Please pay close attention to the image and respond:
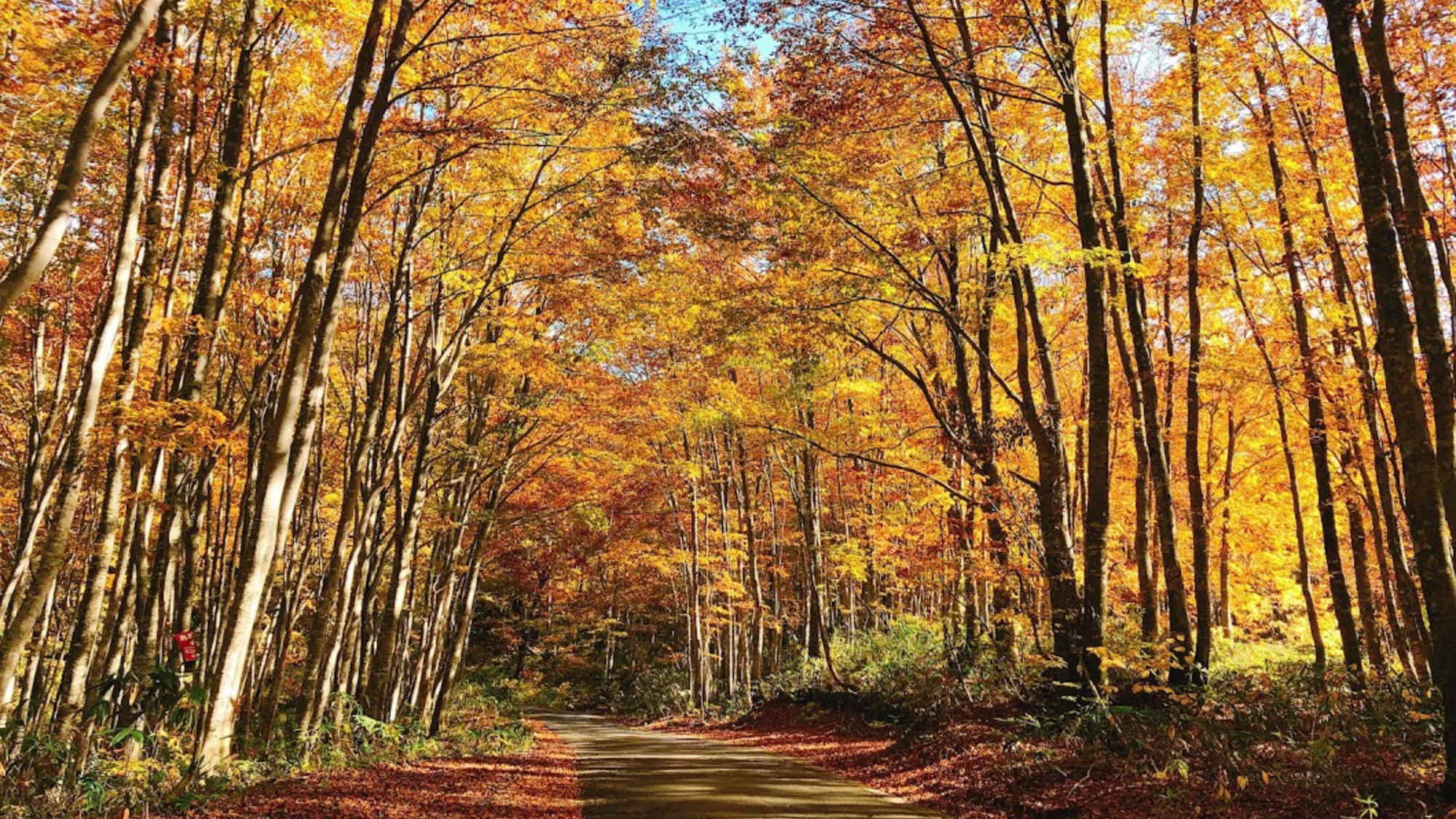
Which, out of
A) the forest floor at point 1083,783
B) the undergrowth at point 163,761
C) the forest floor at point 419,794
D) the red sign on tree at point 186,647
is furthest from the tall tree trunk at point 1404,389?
the red sign on tree at point 186,647

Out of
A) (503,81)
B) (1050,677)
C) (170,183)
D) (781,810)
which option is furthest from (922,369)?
(170,183)

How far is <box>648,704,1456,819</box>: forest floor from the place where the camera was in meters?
5.16

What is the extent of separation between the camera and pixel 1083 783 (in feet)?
20.5

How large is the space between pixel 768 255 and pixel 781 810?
8248 mm

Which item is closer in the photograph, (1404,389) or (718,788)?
(1404,389)

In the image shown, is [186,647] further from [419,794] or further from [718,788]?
[718,788]

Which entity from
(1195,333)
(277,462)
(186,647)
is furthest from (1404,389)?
(186,647)

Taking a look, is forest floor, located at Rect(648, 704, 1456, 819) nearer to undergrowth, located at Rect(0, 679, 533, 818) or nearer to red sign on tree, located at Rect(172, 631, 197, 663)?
undergrowth, located at Rect(0, 679, 533, 818)

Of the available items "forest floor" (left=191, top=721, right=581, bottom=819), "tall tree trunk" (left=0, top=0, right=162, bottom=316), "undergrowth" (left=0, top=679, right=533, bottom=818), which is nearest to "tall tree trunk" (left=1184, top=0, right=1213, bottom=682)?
"forest floor" (left=191, top=721, right=581, bottom=819)

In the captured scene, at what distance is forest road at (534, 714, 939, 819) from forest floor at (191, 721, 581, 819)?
1.30ft

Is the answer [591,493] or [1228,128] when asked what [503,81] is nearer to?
[1228,128]

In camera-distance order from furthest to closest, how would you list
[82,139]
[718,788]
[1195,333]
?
[1195,333], [718,788], [82,139]

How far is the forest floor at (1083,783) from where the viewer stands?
5.16m

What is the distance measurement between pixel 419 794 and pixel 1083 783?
5.57 metres
